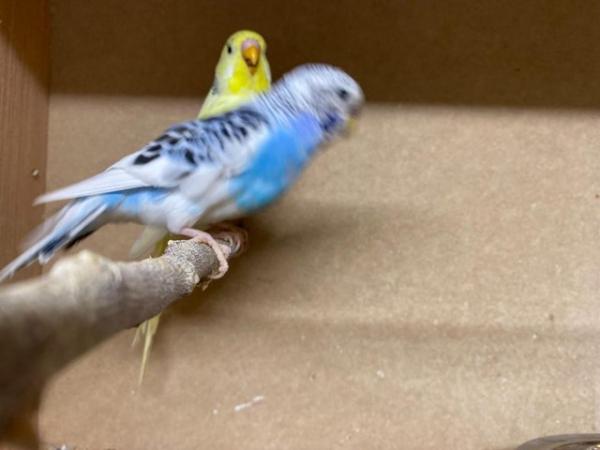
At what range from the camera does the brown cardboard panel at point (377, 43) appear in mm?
1061

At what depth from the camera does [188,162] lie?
0.82 metres

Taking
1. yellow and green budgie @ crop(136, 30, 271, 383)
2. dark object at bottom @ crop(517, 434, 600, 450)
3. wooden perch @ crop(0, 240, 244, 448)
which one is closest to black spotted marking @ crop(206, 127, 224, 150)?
yellow and green budgie @ crop(136, 30, 271, 383)

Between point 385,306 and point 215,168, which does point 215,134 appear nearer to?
point 215,168

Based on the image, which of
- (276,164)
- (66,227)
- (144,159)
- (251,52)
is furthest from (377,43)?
(66,227)

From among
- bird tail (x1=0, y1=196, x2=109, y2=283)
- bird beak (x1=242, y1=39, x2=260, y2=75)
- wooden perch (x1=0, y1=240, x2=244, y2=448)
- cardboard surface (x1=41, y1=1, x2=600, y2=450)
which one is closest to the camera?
wooden perch (x1=0, y1=240, x2=244, y2=448)

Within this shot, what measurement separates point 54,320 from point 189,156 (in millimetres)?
543

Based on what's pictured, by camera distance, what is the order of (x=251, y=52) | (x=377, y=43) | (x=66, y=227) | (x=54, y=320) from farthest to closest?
(x=377, y=43), (x=251, y=52), (x=66, y=227), (x=54, y=320)

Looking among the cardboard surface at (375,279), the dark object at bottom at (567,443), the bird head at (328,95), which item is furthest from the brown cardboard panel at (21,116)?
the dark object at bottom at (567,443)

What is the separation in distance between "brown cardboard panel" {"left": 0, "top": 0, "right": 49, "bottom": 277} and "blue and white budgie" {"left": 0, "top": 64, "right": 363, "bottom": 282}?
0.22 meters

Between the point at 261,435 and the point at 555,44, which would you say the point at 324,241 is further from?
the point at 555,44

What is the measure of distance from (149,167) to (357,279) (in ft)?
1.48

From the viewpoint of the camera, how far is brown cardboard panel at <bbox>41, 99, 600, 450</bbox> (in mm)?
1067

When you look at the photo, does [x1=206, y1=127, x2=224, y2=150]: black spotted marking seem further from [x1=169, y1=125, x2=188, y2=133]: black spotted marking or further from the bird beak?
the bird beak

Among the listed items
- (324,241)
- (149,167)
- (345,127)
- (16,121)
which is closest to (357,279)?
(324,241)
